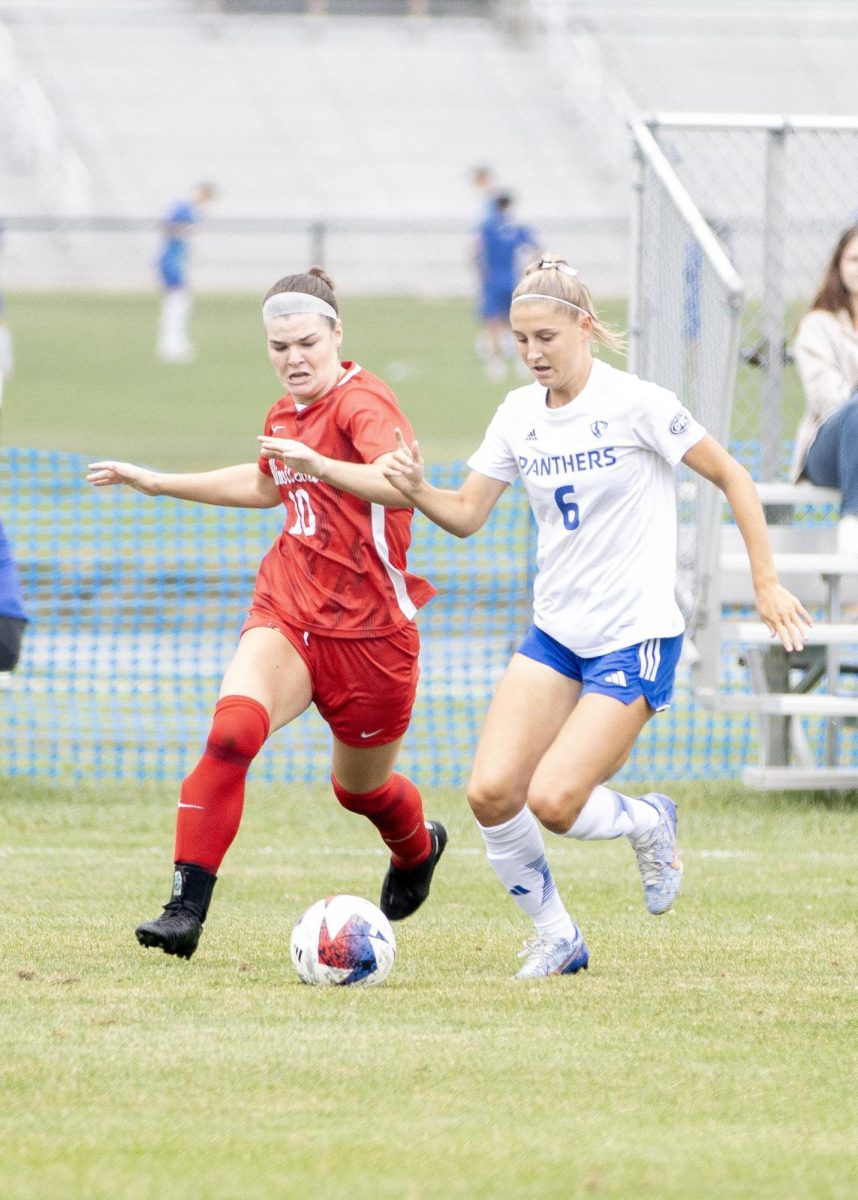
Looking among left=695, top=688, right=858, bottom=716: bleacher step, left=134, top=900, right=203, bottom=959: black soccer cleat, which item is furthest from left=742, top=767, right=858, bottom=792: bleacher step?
left=134, top=900, right=203, bottom=959: black soccer cleat

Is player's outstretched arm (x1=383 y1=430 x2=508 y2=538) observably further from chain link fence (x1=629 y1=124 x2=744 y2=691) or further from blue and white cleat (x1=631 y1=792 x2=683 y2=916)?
chain link fence (x1=629 y1=124 x2=744 y2=691)

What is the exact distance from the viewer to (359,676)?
615 centimetres

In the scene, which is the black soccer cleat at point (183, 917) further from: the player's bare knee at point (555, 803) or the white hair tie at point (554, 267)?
the white hair tie at point (554, 267)

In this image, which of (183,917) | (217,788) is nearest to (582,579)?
(217,788)

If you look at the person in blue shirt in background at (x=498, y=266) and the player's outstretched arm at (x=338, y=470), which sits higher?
the person in blue shirt in background at (x=498, y=266)

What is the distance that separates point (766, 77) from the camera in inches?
1622

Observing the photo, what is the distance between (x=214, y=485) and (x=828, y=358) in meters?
3.65

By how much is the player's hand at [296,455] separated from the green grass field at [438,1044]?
144 centimetres

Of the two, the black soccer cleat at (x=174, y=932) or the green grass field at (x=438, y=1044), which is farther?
the black soccer cleat at (x=174, y=932)

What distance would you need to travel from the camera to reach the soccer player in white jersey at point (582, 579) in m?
5.76

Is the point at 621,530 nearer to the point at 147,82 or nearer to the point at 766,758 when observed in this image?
the point at 766,758

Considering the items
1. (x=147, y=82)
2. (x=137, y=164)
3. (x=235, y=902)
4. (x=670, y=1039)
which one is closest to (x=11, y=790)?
(x=235, y=902)

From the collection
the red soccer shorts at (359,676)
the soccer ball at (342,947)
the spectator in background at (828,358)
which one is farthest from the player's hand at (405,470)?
the spectator in background at (828,358)

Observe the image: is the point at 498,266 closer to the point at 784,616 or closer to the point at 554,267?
the point at 554,267
